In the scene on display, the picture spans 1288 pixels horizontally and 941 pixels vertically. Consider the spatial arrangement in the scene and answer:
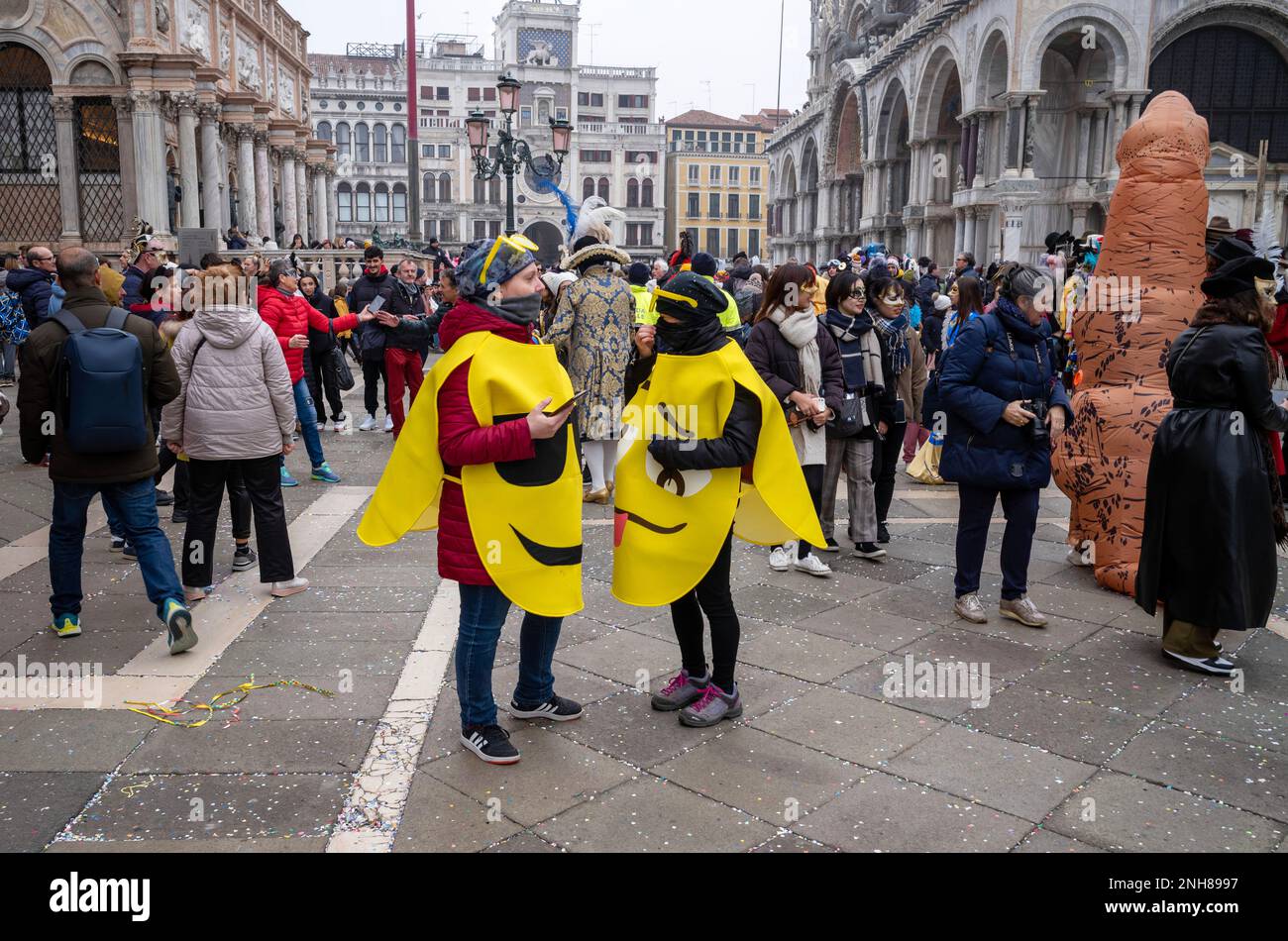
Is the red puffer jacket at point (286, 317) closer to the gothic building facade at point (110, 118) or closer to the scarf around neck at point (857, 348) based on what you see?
the scarf around neck at point (857, 348)

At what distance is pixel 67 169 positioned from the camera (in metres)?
25.1

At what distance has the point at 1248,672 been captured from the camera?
5086mm

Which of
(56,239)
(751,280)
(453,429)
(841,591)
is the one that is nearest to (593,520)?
(841,591)

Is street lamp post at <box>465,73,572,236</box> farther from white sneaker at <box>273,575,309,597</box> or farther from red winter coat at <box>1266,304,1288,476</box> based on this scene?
white sneaker at <box>273,575,309,597</box>

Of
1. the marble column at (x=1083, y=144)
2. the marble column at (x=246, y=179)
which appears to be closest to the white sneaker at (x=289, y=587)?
the marble column at (x=1083, y=144)

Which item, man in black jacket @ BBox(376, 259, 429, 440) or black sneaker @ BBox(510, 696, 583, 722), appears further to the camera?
man in black jacket @ BBox(376, 259, 429, 440)

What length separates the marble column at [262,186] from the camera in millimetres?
33875

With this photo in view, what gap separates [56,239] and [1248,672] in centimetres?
2815

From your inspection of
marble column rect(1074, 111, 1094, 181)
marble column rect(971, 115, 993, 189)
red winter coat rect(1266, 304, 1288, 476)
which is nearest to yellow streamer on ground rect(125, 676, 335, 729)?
red winter coat rect(1266, 304, 1288, 476)

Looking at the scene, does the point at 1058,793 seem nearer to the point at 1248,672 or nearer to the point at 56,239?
the point at 1248,672

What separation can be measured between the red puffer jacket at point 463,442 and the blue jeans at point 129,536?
213 cm

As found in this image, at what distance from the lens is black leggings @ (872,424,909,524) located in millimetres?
7215

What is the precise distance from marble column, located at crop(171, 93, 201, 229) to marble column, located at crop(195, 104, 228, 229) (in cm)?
34

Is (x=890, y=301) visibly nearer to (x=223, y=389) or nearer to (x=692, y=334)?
(x=692, y=334)
